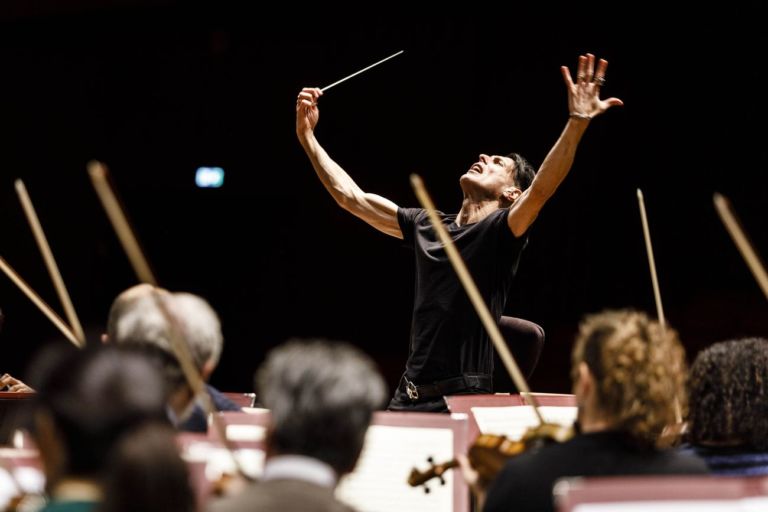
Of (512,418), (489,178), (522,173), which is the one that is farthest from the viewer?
(522,173)

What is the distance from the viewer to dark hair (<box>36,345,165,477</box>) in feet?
4.03

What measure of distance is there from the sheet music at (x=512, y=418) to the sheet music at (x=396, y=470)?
0.55ft

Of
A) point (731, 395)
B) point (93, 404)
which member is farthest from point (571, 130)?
point (93, 404)

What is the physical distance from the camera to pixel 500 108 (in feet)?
16.8

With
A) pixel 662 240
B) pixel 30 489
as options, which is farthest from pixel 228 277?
pixel 30 489

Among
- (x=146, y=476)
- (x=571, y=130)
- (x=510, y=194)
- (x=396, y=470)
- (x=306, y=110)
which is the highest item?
(x=306, y=110)

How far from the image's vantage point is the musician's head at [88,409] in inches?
48.3

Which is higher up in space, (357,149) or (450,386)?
(357,149)

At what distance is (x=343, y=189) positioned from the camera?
3498mm

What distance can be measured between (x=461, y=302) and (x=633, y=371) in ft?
4.42

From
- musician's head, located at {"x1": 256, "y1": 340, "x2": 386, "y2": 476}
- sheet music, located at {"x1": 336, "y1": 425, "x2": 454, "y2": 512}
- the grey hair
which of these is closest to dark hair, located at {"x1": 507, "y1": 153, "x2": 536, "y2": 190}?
sheet music, located at {"x1": 336, "y1": 425, "x2": 454, "y2": 512}

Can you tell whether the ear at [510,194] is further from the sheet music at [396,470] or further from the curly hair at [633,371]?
the curly hair at [633,371]

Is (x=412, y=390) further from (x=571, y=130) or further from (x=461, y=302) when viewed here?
(x=571, y=130)

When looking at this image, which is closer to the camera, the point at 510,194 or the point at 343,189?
the point at 510,194
